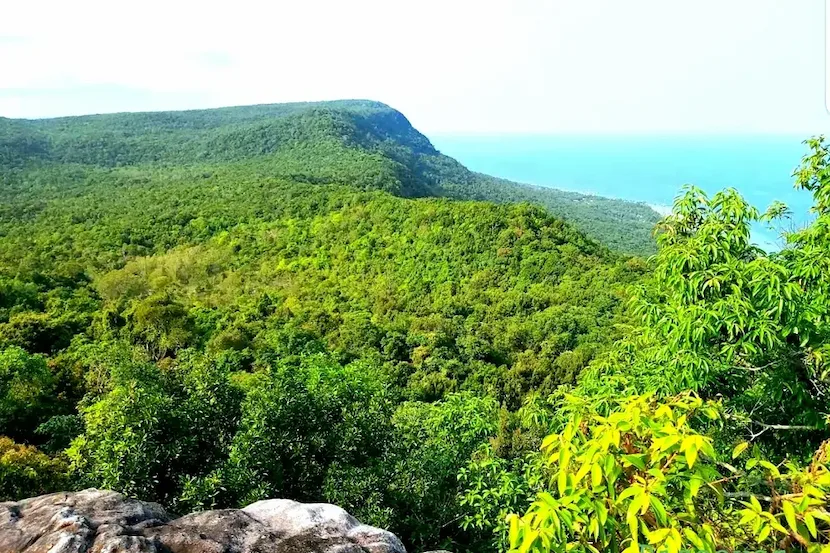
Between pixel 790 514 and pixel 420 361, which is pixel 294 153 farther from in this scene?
pixel 790 514

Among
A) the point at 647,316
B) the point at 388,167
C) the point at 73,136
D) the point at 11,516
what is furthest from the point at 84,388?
the point at 73,136

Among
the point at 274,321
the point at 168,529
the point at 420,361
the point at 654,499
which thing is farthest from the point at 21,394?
the point at 274,321

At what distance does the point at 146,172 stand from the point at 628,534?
243 ft

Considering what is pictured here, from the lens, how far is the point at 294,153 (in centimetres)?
7450

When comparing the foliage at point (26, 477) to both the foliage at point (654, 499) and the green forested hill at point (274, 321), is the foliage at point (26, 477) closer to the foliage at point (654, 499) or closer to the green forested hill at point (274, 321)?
the green forested hill at point (274, 321)

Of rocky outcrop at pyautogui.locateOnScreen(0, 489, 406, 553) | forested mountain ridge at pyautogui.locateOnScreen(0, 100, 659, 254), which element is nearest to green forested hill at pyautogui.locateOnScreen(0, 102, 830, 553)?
rocky outcrop at pyautogui.locateOnScreen(0, 489, 406, 553)

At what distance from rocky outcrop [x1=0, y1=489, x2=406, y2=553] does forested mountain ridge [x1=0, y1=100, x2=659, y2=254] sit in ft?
162

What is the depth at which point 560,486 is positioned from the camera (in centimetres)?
177

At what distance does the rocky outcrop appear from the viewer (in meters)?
3.83

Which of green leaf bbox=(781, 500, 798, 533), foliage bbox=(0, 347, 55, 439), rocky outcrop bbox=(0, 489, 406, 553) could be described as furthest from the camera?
foliage bbox=(0, 347, 55, 439)

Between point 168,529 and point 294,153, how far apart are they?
73.8 m

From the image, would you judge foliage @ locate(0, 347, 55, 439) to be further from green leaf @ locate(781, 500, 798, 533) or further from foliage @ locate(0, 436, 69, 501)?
green leaf @ locate(781, 500, 798, 533)

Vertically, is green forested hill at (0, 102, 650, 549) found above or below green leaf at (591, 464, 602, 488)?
below

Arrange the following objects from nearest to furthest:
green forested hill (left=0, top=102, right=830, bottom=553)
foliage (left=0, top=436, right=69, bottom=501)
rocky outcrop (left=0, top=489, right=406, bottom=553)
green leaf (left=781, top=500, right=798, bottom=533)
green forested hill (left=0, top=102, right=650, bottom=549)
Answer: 1. green leaf (left=781, top=500, right=798, bottom=533)
2. green forested hill (left=0, top=102, right=830, bottom=553)
3. rocky outcrop (left=0, top=489, right=406, bottom=553)
4. foliage (left=0, top=436, right=69, bottom=501)
5. green forested hill (left=0, top=102, right=650, bottom=549)
